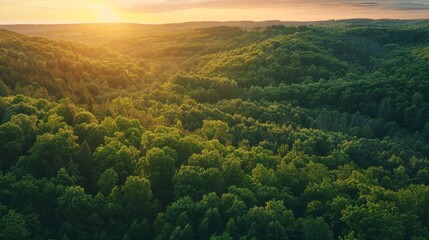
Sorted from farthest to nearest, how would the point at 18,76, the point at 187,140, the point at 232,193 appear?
the point at 18,76 → the point at 187,140 → the point at 232,193

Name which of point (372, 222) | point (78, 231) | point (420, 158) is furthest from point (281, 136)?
point (78, 231)

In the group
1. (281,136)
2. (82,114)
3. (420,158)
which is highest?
(82,114)

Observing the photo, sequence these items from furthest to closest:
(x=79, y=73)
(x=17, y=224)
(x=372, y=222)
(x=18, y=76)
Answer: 1. (x=79, y=73)
2. (x=18, y=76)
3. (x=372, y=222)
4. (x=17, y=224)

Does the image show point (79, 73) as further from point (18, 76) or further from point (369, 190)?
point (369, 190)

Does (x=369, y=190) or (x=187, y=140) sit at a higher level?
(x=187, y=140)

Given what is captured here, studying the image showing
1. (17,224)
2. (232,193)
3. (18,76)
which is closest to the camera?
(17,224)

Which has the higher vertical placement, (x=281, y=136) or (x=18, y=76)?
(x=18, y=76)

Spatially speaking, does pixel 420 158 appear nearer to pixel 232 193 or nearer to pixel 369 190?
pixel 369 190

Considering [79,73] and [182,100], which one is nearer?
[182,100]

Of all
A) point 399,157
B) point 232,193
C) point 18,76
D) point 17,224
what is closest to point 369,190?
point 232,193
